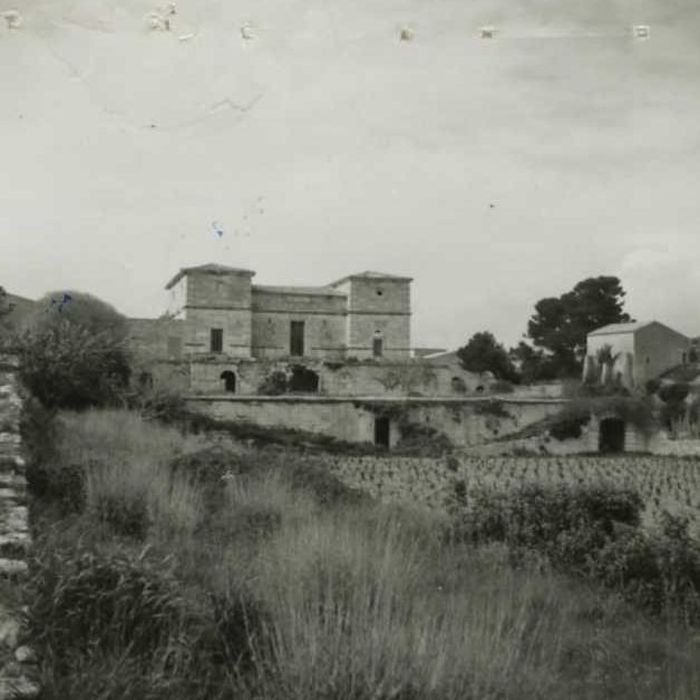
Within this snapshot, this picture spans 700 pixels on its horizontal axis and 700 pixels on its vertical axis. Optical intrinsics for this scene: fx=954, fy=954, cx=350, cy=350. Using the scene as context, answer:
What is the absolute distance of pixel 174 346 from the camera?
34.9 meters

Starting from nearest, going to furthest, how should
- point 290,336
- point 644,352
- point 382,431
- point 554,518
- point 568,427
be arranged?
point 554,518, point 382,431, point 568,427, point 644,352, point 290,336

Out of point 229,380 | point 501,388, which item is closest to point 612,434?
point 501,388

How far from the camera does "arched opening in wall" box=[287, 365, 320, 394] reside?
32.0 m

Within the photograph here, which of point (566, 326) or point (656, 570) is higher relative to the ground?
point (566, 326)

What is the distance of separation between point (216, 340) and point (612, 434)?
15210 millimetres

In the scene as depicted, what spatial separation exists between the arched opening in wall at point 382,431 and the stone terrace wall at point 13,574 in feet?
65.5

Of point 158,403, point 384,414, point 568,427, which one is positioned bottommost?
point 568,427

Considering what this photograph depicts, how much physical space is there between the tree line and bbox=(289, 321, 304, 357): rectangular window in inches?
311

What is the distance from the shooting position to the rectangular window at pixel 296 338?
37.5 m

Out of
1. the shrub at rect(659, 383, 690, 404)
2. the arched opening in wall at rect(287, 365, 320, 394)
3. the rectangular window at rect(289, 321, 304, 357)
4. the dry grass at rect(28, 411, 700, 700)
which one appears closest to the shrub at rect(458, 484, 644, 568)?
the dry grass at rect(28, 411, 700, 700)

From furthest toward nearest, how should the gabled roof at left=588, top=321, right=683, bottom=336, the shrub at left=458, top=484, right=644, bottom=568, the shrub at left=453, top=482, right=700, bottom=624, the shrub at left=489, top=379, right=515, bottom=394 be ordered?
the gabled roof at left=588, top=321, right=683, bottom=336 → the shrub at left=489, top=379, right=515, bottom=394 → the shrub at left=458, top=484, right=644, bottom=568 → the shrub at left=453, top=482, right=700, bottom=624

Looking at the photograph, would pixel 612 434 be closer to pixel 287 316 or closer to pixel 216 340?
pixel 287 316

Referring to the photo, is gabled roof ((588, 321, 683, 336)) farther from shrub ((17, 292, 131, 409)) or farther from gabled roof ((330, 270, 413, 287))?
shrub ((17, 292, 131, 409))

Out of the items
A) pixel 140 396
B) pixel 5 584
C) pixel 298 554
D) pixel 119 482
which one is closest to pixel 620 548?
pixel 298 554
